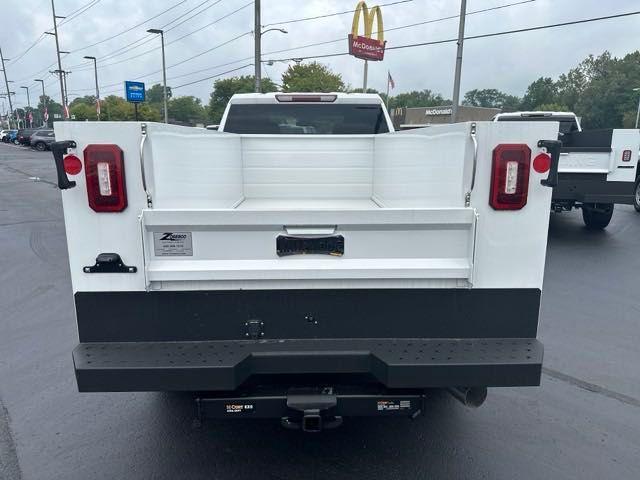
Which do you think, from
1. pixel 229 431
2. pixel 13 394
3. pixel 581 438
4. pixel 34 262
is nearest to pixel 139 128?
pixel 229 431

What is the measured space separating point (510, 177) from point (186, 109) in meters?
118

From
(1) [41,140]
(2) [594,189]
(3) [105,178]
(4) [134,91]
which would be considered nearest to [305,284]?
(3) [105,178]

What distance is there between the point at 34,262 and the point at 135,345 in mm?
6430

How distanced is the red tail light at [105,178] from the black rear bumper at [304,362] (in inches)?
28.8

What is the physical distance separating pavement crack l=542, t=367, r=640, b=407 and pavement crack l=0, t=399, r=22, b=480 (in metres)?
3.96

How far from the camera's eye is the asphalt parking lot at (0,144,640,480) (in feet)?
10.1

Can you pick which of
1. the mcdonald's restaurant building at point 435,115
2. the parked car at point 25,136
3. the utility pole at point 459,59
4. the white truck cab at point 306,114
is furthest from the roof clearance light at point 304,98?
the parked car at point 25,136

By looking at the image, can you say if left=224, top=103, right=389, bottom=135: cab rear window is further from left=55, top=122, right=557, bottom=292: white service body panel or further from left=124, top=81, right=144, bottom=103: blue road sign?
left=124, top=81, right=144, bottom=103: blue road sign

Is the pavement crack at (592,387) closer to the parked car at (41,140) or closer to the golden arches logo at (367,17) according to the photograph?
the golden arches logo at (367,17)

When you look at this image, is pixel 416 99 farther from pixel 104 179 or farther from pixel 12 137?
pixel 104 179

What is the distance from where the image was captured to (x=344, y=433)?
11.3 ft

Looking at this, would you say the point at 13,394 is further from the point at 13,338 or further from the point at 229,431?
the point at 229,431

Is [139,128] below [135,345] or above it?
above

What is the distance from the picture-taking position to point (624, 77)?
81.6m
